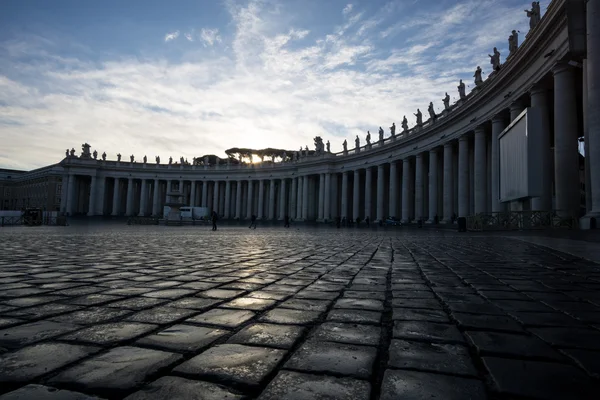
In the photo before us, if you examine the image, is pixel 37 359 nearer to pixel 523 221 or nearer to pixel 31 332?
pixel 31 332

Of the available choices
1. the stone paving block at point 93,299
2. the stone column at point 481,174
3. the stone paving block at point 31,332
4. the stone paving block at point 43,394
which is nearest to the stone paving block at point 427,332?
the stone paving block at point 43,394

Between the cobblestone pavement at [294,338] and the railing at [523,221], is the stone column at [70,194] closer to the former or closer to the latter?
the railing at [523,221]

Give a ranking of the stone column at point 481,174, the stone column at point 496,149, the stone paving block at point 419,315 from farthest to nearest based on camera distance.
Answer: the stone column at point 481,174 → the stone column at point 496,149 → the stone paving block at point 419,315

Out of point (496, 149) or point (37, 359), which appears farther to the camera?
point (496, 149)

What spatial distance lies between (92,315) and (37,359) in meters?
0.99

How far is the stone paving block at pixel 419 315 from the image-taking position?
117 inches

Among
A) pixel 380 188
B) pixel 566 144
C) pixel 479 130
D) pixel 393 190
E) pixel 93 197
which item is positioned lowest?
pixel 93 197

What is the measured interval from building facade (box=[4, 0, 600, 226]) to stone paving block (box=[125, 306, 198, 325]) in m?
17.2

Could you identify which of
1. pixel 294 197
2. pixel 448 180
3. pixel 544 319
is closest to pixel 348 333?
pixel 544 319

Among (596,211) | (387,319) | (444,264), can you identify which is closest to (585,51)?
(596,211)

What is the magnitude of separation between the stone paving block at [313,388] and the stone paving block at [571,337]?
1.52 m

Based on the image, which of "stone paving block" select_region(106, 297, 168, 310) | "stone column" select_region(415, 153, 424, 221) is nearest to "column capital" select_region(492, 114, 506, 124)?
"stone column" select_region(415, 153, 424, 221)

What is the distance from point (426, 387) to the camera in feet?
5.64

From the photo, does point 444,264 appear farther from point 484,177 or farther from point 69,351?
point 484,177
